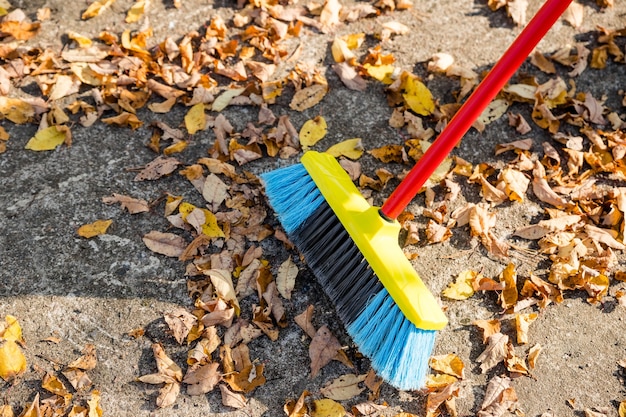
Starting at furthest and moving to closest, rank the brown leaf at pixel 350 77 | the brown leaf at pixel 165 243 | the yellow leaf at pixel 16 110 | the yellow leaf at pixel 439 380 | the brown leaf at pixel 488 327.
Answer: the brown leaf at pixel 350 77
the yellow leaf at pixel 16 110
the brown leaf at pixel 165 243
the brown leaf at pixel 488 327
the yellow leaf at pixel 439 380

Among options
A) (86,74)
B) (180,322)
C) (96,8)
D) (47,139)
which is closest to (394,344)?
(180,322)

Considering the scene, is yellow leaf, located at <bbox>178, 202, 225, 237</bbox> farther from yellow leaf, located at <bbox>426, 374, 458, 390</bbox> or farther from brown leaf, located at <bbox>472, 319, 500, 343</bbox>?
brown leaf, located at <bbox>472, 319, 500, 343</bbox>

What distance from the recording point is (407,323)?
2.45 meters

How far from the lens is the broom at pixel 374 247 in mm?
2398

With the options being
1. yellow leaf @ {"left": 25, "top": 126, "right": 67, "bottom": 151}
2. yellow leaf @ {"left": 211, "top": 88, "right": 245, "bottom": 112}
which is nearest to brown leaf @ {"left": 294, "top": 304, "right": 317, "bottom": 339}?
yellow leaf @ {"left": 211, "top": 88, "right": 245, "bottom": 112}

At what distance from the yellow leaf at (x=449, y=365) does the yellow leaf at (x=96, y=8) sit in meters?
2.78

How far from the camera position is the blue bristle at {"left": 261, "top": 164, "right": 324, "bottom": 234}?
2.76m

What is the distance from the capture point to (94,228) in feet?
9.47

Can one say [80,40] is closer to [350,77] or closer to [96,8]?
[96,8]

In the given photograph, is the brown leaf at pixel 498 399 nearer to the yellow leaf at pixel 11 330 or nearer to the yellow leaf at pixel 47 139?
the yellow leaf at pixel 11 330

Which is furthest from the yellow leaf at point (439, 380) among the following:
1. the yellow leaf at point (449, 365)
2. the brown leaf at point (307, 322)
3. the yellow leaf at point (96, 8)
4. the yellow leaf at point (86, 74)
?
the yellow leaf at point (96, 8)

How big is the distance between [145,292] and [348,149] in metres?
1.28

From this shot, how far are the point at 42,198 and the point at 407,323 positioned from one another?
1859mm

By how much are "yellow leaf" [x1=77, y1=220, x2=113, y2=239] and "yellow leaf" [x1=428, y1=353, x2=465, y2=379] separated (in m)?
1.64
